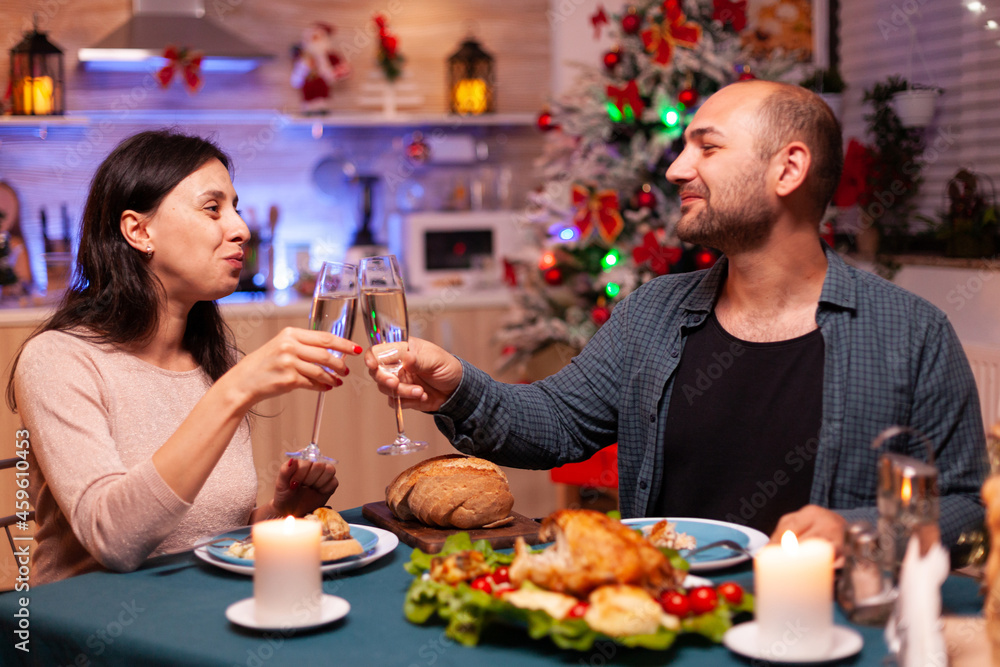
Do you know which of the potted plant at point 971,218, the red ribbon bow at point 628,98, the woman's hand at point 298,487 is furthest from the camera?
the red ribbon bow at point 628,98

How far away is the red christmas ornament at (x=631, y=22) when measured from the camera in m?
3.60

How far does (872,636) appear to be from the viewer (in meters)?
1.03

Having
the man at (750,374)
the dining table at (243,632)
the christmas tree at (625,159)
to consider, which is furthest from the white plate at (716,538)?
the christmas tree at (625,159)

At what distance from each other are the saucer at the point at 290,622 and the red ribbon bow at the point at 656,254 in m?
2.47

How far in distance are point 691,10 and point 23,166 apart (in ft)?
8.96

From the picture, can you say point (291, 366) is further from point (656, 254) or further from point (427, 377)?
point (656, 254)

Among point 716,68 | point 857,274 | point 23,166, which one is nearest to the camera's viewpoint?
point 857,274

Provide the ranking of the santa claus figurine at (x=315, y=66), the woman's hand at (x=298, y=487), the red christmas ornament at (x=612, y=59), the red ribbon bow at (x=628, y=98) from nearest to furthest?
the woman's hand at (x=298, y=487) < the red ribbon bow at (x=628, y=98) < the red christmas ornament at (x=612, y=59) < the santa claus figurine at (x=315, y=66)

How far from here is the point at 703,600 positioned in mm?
1010

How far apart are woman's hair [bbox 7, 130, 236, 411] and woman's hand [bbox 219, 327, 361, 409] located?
1.34ft

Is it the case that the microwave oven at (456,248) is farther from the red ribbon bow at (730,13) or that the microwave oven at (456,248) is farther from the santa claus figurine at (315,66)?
the red ribbon bow at (730,13)

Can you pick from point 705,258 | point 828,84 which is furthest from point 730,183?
point 828,84

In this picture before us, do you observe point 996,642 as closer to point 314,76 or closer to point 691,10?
point 691,10

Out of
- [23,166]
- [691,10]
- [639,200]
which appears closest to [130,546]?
[639,200]
